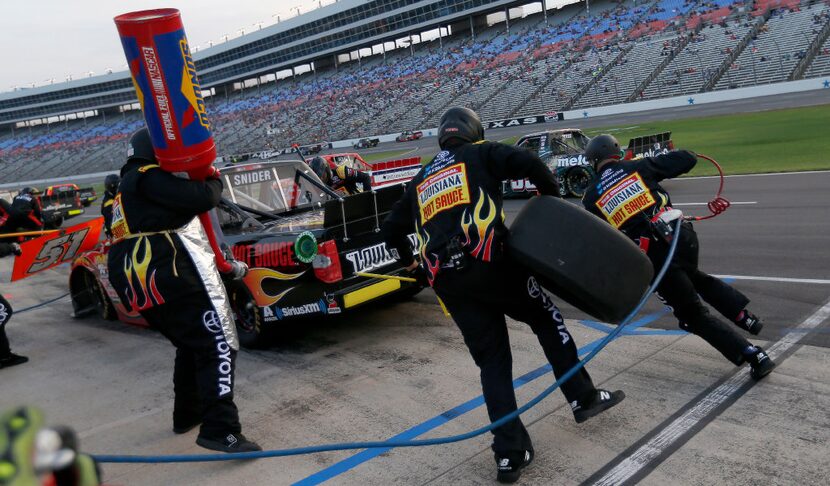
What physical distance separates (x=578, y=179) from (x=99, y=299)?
396 inches

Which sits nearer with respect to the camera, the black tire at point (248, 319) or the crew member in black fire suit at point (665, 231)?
the crew member in black fire suit at point (665, 231)

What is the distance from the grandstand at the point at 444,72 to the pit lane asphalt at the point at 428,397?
3564cm

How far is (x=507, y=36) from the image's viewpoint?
61.2m

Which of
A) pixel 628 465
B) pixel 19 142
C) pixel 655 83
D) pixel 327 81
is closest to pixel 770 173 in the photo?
pixel 628 465

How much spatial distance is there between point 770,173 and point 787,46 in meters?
30.1

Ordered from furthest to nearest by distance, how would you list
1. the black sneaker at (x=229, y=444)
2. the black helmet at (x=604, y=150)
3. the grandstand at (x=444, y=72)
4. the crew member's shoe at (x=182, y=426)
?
the grandstand at (x=444, y=72)
the black helmet at (x=604, y=150)
the crew member's shoe at (x=182, y=426)
the black sneaker at (x=229, y=444)

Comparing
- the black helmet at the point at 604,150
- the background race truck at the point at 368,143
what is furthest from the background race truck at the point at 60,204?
the background race truck at the point at 368,143

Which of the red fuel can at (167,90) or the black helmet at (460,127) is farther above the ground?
the red fuel can at (167,90)

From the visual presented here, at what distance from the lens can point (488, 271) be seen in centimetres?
339

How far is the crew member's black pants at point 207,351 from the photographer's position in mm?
3752

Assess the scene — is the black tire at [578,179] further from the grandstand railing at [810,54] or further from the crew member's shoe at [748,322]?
the grandstand railing at [810,54]

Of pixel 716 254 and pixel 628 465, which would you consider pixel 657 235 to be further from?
pixel 716 254

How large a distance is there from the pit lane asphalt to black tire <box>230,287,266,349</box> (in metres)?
0.19

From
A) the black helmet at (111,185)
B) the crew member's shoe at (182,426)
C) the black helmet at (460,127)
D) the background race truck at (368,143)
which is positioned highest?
the black helmet at (460,127)
